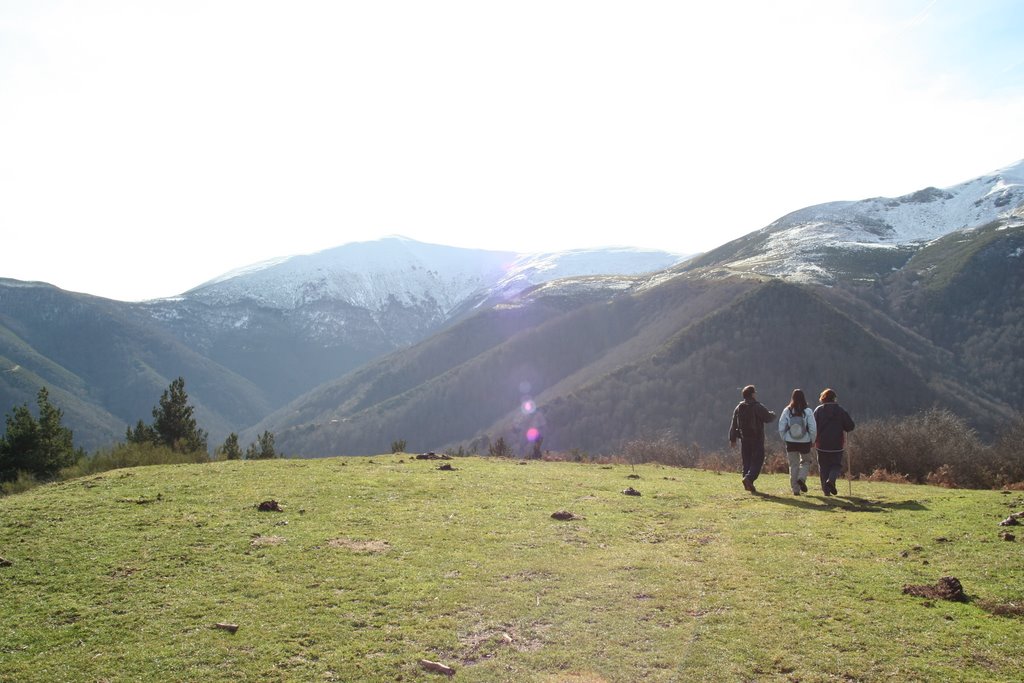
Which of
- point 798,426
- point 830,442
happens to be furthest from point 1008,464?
point 798,426

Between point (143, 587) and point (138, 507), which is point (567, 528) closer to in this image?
point (143, 587)

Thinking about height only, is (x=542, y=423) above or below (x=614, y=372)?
below

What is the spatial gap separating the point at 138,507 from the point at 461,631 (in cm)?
1070

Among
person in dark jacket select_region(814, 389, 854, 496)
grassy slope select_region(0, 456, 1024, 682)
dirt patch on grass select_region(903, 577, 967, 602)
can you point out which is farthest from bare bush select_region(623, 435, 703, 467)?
dirt patch on grass select_region(903, 577, 967, 602)

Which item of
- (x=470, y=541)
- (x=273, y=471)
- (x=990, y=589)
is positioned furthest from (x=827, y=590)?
(x=273, y=471)

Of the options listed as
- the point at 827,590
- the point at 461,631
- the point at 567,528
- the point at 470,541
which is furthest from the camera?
the point at 567,528

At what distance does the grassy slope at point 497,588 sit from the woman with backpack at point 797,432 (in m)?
1.80

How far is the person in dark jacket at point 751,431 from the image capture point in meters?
19.4

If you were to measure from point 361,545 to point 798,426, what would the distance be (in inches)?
515

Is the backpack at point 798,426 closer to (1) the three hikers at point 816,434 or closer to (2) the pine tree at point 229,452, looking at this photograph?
(1) the three hikers at point 816,434

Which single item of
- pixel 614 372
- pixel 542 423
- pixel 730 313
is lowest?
pixel 542 423

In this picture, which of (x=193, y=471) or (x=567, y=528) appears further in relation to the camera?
(x=193, y=471)

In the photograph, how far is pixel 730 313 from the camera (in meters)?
169

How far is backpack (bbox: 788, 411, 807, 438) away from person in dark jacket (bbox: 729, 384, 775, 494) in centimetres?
85
